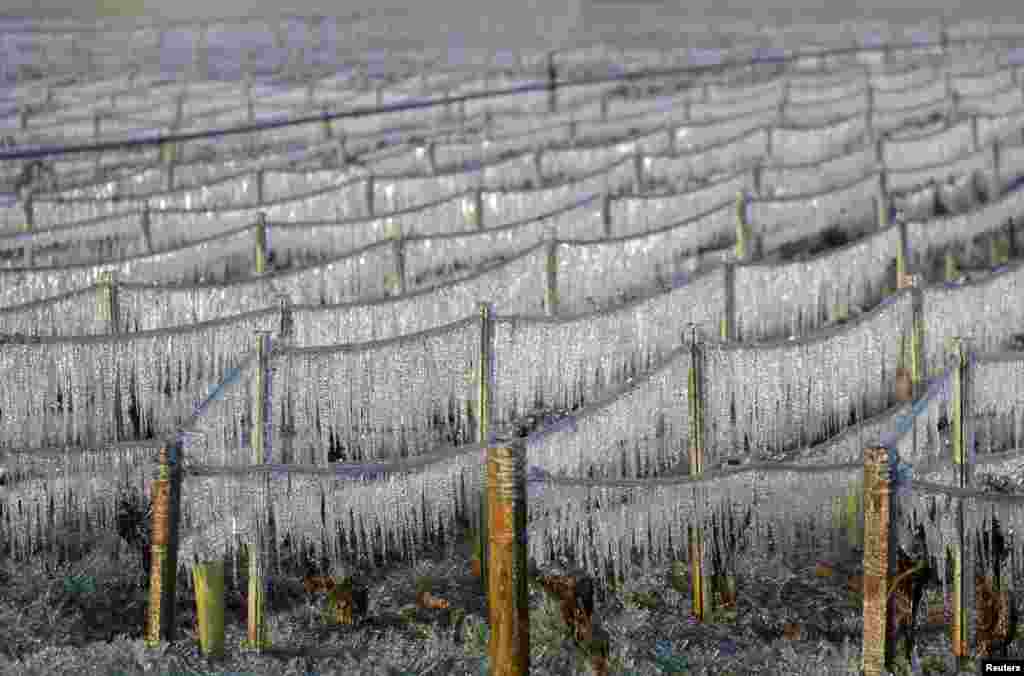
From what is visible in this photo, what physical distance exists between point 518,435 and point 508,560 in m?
1.93

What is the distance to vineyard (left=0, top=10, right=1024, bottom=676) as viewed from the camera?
947 centimetres

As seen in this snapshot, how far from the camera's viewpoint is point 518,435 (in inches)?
423

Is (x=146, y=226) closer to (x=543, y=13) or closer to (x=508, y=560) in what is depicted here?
(x=508, y=560)

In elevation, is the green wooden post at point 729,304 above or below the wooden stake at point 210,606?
above

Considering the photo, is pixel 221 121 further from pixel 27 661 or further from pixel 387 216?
pixel 27 661

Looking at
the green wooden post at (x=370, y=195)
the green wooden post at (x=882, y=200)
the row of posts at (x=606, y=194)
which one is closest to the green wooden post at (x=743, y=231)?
the row of posts at (x=606, y=194)

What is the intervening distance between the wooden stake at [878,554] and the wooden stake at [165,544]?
393cm

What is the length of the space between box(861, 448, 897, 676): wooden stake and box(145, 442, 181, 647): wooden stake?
393 cm

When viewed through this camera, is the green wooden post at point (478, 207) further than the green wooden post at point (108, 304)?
Yes

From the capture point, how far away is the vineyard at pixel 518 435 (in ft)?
31.1

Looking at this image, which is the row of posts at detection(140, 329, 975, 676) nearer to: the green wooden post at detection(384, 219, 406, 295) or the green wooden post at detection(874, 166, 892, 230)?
the green wooden post at detection(384, 219, 406, 295)

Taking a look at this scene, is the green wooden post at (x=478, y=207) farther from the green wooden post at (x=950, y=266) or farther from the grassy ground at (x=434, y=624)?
the grassy ground at (x=434, y=624)

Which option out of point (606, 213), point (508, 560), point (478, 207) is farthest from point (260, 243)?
point (508, 560)

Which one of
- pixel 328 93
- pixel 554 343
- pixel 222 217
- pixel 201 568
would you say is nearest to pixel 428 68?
pixel 328 93
